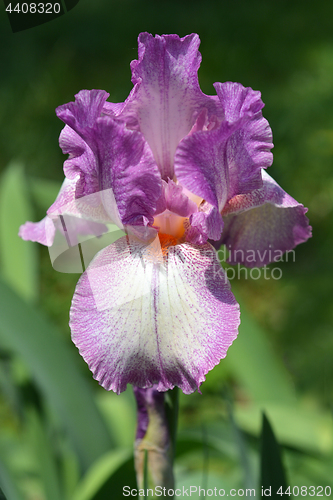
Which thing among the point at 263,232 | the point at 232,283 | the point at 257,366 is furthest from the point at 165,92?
the point at 232,283

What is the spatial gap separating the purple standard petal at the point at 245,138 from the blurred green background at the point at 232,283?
153mm

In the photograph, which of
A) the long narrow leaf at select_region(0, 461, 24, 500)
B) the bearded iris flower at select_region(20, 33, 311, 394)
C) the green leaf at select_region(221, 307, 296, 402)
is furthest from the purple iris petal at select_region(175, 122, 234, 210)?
the green leaf at select_region(221, 307, 296, 402)

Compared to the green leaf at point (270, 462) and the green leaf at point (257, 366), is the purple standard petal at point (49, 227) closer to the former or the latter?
the green leaf at point (270, 462)

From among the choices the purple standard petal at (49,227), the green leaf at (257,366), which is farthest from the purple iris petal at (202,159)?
the green leaf at (257,366)

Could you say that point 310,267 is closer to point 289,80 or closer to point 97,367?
point 289,80

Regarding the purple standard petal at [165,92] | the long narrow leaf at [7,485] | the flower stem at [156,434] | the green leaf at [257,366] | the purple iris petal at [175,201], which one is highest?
the purple standard petal at [165,92]

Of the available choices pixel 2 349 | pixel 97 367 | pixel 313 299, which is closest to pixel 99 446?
pixel 2 349

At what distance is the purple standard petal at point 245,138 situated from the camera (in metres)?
0.46

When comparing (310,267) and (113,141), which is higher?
(113,141)

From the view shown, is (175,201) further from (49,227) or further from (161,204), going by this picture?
(49,227)

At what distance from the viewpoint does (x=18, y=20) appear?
0.67 m

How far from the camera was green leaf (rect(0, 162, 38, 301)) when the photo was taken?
118 centimetres

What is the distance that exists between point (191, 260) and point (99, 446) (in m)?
0.63

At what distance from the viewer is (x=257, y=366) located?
3.74 feet
